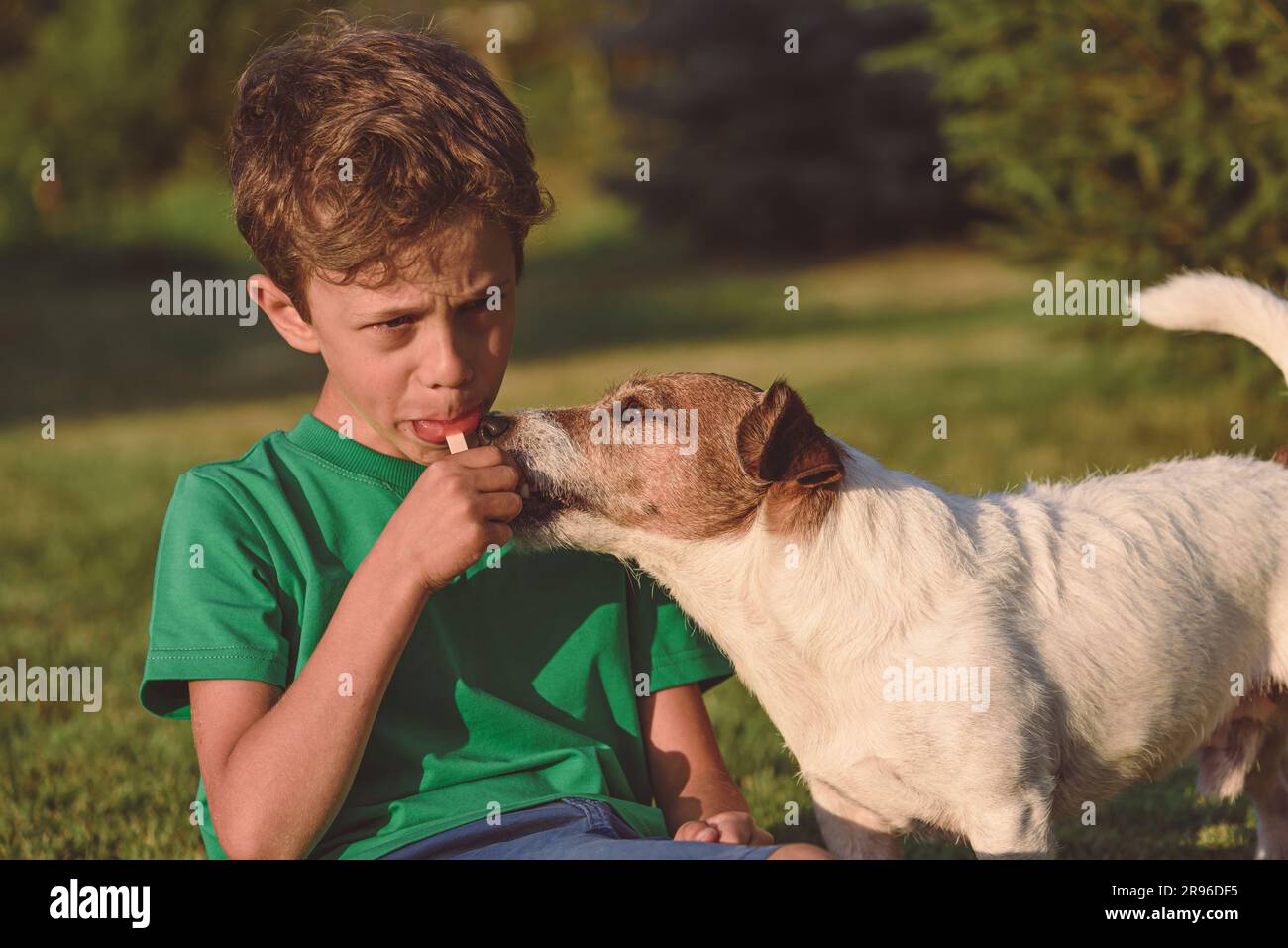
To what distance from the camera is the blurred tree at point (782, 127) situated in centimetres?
2200

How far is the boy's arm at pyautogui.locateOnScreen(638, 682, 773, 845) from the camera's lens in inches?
124

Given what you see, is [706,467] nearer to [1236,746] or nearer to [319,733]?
[319,733]

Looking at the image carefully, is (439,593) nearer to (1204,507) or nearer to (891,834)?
(891,834)

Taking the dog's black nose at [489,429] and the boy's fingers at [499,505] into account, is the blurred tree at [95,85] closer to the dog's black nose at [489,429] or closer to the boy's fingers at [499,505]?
the dog's black nose at [489,429]

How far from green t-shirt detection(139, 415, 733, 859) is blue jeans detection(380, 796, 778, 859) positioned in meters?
0.03

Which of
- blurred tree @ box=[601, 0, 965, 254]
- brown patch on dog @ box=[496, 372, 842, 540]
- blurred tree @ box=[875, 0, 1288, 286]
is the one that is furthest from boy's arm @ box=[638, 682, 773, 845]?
blurred tree @ box=[601, 0, 965, 254]

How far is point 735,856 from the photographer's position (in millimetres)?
2445

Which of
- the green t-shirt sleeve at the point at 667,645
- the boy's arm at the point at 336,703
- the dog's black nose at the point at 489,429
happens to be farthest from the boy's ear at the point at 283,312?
the green t-shirt sleeve at the point at 667,645

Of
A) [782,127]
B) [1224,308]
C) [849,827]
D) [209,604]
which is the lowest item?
[849,827]

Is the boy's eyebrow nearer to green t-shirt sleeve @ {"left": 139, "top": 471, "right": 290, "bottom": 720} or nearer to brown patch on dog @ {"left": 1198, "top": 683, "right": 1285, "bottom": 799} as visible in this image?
green t-shirt sleeve @ {"left": 139, "top": 471, "right": 290, "bottom": 720}

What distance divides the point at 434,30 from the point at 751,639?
6.24 feet

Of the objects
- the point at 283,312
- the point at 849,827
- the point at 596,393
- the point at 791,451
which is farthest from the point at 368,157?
the point at 596,393

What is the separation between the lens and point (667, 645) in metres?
3.26

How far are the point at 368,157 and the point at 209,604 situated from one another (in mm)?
1010
